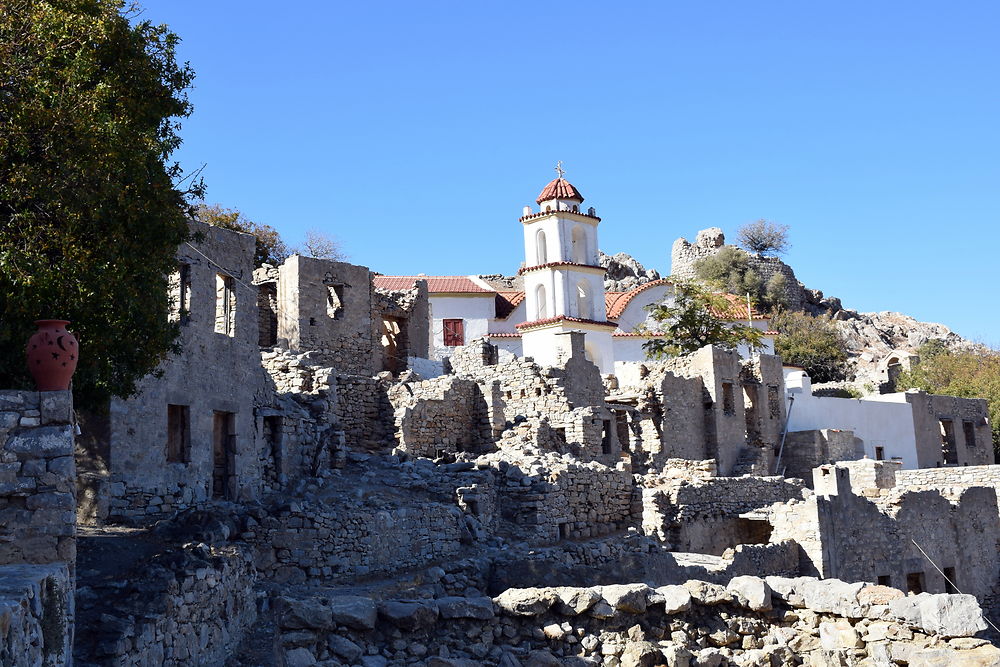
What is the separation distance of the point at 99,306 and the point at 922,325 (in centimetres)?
7124

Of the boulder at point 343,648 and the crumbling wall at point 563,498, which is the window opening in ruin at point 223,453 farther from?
the boulder at point 343,648

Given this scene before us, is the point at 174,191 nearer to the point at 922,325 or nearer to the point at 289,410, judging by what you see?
the point at 289,410

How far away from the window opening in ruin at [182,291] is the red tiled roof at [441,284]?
32.0 metres

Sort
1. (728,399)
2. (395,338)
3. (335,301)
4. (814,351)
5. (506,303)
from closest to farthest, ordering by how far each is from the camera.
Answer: (335,301) → (395,338) → (728,399) → (506,303) → (814,351)

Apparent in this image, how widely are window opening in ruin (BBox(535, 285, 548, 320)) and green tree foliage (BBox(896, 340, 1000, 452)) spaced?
65.0ft

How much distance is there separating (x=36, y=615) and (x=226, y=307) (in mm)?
11432

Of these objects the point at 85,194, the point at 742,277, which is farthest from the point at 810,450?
the point at 742,277

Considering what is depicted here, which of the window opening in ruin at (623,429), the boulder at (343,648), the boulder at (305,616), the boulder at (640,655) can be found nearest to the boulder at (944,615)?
the boulder at (640,655)

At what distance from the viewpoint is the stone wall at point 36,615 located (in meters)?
5.82

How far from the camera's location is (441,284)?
51.2 meters

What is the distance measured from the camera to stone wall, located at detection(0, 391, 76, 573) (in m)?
8.34

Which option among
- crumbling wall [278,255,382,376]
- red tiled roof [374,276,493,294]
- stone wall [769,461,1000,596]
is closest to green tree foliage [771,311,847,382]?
red tiled roof [374,276,493,294]

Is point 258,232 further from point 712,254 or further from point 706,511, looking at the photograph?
point 712,254

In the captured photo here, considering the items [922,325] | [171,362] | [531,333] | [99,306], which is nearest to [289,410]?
[171,362]
